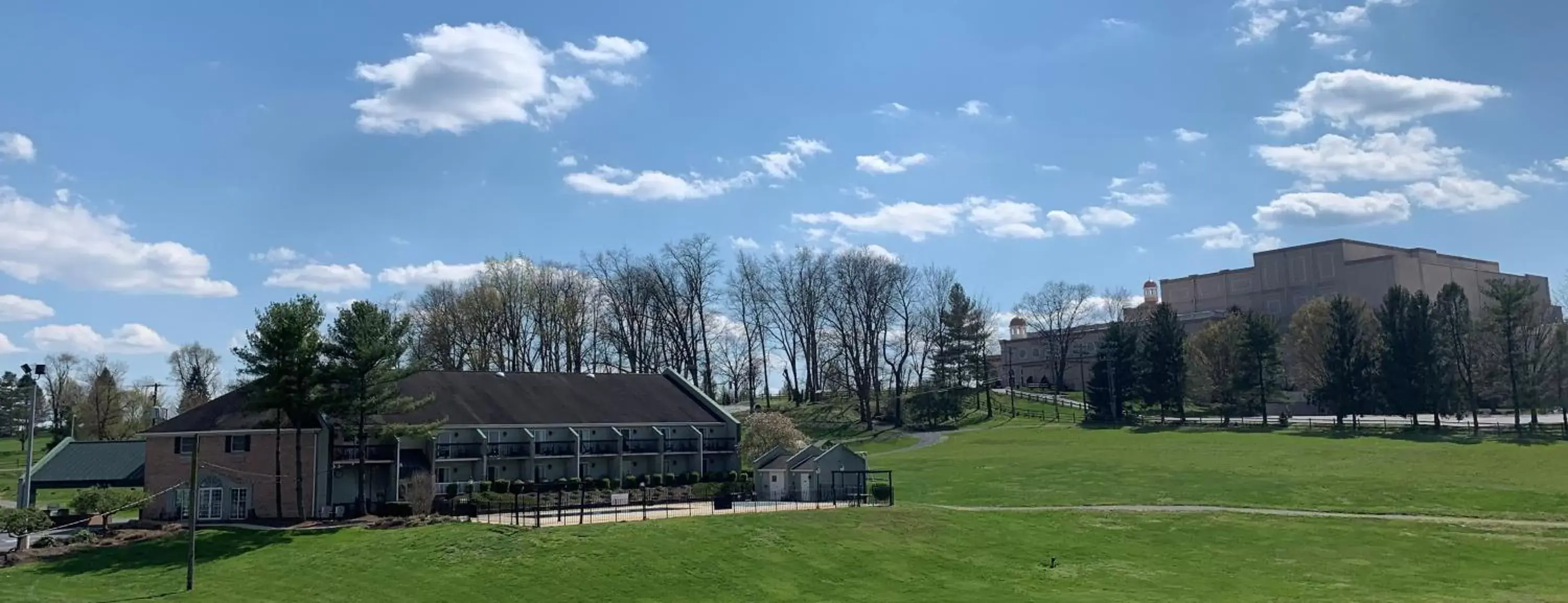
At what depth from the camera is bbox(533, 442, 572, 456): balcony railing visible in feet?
185

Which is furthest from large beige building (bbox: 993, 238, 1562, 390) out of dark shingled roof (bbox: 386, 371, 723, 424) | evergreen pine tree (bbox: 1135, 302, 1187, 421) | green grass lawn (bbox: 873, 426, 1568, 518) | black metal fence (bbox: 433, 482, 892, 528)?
black metal fence (bbox: 433, 482, 892, 528)

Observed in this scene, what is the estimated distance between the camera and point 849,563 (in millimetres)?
38219

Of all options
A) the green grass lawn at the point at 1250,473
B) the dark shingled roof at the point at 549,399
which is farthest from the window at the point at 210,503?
the green grass lawn at the point at 1250,473

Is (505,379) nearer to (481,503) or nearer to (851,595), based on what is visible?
(481,503)

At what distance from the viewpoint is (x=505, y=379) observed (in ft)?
205

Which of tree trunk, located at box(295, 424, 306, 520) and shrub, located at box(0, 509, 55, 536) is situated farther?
tree trunk, located at box(295, 424, 306, 520)

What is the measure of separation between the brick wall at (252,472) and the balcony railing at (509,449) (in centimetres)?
798

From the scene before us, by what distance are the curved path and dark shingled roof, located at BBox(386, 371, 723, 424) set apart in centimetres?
1907

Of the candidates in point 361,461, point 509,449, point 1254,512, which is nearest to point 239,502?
point 361,461

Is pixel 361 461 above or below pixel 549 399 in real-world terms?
below

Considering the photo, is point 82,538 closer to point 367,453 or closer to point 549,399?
point 367,453

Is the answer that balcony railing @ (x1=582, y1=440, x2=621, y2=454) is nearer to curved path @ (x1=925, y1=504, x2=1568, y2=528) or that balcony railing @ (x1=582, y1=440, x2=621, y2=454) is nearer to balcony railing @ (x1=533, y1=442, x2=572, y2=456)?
balcony railing @ (x1=533, y1=442, x2=572, y2=456)

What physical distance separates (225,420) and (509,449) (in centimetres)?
1309

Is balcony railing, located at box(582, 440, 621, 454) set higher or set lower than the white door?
higher
